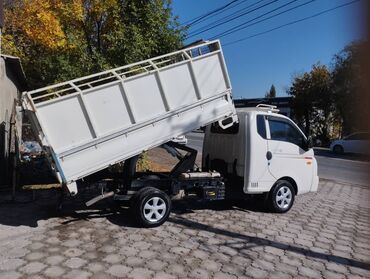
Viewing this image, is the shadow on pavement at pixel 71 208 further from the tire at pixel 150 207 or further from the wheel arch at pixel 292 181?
the wheel arch at pixel 292 181

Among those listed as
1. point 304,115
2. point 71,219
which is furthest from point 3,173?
point 304,115

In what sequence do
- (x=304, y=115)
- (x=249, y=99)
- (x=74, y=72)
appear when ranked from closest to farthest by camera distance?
(x=74, y=72)
(x=304, y=115)
(x=249, y=99)

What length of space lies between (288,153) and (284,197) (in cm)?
90

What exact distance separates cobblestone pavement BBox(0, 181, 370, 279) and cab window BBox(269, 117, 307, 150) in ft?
4.87

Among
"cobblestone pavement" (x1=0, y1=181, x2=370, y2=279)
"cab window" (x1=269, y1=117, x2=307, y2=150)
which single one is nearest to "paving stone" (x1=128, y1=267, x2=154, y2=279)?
"cobblestone pavement" (x1=0, y1=181, x2=370, y2=279)

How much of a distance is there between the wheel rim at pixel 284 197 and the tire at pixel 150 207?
2482mm

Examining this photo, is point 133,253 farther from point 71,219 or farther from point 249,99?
point 249,99

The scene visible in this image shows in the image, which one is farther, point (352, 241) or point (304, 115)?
point (304, 115)

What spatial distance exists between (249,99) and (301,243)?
5024 centimetres

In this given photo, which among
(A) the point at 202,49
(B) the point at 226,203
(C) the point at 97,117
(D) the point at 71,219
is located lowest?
(B) the point at 226,203

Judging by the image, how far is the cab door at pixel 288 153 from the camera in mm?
7715

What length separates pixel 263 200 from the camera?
25.8 ft

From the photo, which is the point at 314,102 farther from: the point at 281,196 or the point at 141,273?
the point at 141,273

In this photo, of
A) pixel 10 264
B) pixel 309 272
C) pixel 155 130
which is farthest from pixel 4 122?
pixel 309 272
